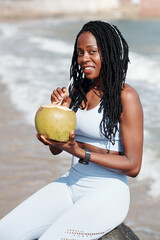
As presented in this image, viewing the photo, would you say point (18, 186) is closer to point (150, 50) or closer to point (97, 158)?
point (97, 158)

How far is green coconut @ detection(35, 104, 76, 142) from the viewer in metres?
2.34

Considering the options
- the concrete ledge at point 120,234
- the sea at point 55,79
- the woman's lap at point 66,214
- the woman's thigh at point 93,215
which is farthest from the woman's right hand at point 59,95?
the sea at point 55,79

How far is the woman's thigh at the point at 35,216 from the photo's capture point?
247 centimetres

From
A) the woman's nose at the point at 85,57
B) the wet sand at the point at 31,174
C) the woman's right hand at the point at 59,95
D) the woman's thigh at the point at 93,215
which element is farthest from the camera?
the wet sand at the point at 31,174

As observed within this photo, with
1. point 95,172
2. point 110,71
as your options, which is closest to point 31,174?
point 95,172

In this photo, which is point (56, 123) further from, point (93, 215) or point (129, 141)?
point (93, 215)

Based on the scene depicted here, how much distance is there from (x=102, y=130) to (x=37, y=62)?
41.6ft

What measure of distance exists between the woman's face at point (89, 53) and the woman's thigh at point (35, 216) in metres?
0.75

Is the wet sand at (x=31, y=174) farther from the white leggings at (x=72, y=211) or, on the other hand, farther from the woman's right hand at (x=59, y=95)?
the woman's right hand at (x=59, y=95)

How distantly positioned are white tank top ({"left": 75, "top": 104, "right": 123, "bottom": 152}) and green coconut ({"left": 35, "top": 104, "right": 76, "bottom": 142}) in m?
0.12

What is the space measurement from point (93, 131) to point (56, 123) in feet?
0.86

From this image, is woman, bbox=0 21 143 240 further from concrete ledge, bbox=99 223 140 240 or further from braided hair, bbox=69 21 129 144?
concrete ledge, bbox=99 223 140 240

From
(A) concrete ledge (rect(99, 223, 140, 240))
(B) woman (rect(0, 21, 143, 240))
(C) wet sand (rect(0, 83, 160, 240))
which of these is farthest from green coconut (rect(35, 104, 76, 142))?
(C) wet sand (rect(0, 83, 160, 240))

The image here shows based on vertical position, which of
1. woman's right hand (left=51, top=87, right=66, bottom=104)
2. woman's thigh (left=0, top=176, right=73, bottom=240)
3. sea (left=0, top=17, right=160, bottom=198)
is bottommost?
sea (left=0, top=17, right=160, bottom=198)
